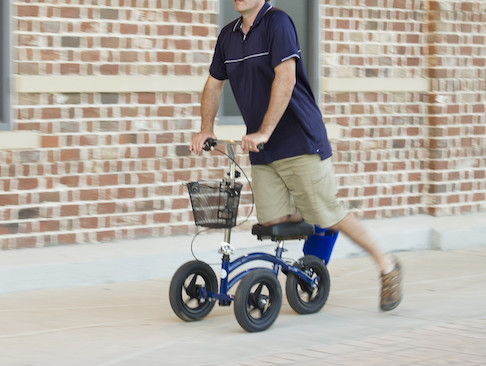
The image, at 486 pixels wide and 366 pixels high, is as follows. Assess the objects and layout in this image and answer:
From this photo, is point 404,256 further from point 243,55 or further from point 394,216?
point 243,55

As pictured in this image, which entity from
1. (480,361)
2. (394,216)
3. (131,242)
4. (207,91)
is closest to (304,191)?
(207,91)

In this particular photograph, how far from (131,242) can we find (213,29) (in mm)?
1964

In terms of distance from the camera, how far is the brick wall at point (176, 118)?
913 cm

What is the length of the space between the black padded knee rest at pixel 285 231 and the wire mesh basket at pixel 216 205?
0.37 meters

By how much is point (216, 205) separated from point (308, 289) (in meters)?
1.01

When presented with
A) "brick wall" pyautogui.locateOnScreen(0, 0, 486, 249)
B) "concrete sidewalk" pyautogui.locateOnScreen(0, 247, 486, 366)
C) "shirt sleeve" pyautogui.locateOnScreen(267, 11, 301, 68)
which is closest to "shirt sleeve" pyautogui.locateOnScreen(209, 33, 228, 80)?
"shirt sleeve" pyautogui.locateOnScreen(267, 11, 301, 68)

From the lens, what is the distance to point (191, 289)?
7285 millimetres

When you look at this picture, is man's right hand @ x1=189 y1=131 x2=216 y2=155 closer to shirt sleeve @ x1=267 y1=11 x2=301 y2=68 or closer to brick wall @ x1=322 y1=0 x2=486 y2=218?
shirt sleeve @ x1=267 y1=11 x2=301 y2=68

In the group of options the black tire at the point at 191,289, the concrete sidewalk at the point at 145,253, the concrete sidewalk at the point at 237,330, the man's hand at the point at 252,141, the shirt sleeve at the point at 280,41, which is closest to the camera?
the concrete sidewalk at the point at 237,330

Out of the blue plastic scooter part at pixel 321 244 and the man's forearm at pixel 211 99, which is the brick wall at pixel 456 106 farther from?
the man's forearm at pixel 211 99

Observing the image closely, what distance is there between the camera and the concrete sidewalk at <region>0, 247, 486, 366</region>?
634 centimetres

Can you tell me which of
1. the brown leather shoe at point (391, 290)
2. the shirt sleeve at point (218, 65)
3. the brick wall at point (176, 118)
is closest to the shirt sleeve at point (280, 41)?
the shirt sleeve at point (218, 65)

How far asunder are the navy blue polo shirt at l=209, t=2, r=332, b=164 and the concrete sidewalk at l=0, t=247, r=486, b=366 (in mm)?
1085

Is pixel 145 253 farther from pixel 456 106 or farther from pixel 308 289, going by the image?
pixel 456 106
